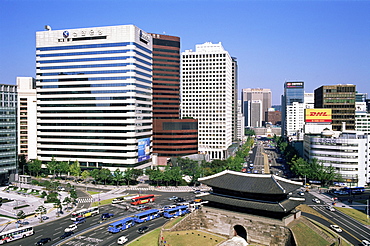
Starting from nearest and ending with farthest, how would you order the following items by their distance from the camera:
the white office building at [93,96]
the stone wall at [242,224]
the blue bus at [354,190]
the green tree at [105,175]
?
the stone wall at [242,224] < the blue bus at [354,190] < the green tree at [105,175] < the white office building at [93,96]

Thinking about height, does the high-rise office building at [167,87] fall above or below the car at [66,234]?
above

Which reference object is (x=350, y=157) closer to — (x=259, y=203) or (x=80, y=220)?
(x=259, y=203)

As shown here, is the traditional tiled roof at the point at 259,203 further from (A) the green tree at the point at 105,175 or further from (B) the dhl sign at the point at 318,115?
(B) the dhl sign at the point at 318,115

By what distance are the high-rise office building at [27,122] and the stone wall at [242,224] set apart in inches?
4634

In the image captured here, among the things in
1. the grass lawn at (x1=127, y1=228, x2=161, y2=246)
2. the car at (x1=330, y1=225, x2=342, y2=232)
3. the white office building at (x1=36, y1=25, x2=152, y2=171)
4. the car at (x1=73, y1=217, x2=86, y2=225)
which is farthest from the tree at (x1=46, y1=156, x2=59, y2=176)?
the car at (x1=330, y1=225, x2=342, y2=232)

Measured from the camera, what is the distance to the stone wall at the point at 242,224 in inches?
2704

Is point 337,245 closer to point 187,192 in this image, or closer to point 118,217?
point 118,217

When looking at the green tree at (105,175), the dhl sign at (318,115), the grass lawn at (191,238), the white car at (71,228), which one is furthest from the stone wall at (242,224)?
the dhl sign at (318,115)

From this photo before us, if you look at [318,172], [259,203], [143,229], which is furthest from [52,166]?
[318,172]

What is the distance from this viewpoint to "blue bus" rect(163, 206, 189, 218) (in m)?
91.4

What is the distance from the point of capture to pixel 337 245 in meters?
64.4

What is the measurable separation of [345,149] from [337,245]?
7909 centimetres

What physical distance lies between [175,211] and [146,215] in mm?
9315

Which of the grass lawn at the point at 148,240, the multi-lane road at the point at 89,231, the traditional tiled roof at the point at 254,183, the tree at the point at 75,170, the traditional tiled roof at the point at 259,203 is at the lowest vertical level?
the multi-lane road at the point at 89,231
